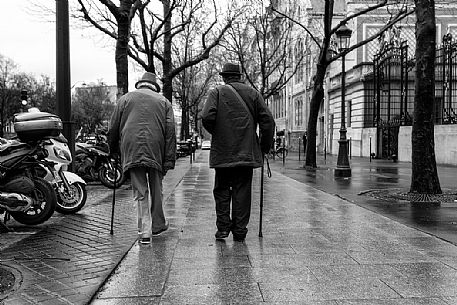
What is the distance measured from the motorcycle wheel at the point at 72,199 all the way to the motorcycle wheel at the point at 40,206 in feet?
3.69

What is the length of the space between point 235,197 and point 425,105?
245 inches

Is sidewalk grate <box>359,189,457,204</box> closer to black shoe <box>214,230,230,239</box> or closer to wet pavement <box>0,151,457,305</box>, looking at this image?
wet pavement <box>0,151,457,305</box>

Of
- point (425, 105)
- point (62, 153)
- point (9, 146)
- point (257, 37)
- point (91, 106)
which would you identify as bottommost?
point (62, 153)

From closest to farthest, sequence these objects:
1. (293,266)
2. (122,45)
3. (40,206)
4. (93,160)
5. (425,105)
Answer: (293,266) < (40,206) < (425,105) < (122,45) < (93,160)

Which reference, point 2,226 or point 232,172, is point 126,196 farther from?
point 232,172

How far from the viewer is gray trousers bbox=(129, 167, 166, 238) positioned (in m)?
6.10

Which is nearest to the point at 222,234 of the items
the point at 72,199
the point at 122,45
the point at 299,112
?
the point at 72,199

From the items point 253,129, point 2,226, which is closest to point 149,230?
point 253,129

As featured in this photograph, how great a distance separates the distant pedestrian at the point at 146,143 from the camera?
604 centimetres

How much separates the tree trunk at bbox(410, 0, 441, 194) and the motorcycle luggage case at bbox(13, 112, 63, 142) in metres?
7.29

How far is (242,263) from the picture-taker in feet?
16.6

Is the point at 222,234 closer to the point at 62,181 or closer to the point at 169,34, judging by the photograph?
the point at 62,181

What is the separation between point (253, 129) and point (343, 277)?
219cm

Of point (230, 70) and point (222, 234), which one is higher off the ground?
point (230, 70)
